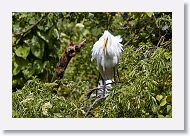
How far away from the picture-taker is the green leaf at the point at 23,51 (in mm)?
3572

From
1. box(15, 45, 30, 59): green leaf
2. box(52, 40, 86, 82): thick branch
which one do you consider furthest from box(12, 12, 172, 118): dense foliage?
box(52, 40, 86, 82): thick branch

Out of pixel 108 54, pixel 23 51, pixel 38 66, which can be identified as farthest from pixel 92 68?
pixel 108 54

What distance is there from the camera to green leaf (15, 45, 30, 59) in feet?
11.7

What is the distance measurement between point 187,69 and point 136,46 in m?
0.31

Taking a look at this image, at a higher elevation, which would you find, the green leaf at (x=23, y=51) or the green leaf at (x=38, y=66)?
the green leaf at (x=23, y=51)

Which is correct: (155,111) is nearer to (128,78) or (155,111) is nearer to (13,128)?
(128,78)

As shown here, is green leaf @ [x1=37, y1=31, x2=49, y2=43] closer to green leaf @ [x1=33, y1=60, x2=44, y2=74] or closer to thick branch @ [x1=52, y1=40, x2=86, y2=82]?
green leaf @ [x1=33, y1=60, x2=44, y2=74]

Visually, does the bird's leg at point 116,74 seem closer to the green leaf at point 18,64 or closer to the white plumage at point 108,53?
the white plumage at point 108,53

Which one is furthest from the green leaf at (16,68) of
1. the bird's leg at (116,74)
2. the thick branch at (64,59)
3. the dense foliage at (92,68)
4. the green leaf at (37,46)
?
the bird's leg at (116,74)

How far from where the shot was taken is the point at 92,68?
12.7ft

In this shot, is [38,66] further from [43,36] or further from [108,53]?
[108,53]

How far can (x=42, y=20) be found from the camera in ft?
11.8

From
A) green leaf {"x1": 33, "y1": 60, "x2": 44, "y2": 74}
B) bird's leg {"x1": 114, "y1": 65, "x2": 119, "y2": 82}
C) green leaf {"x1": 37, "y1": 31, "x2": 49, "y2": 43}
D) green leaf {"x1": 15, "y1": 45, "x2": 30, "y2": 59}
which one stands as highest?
green leaf {"x1": 37, "y1": 31, "x2": 49, "y2": 43}

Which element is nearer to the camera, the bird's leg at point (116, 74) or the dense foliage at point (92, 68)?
the dense foliage at point (92, 68)
